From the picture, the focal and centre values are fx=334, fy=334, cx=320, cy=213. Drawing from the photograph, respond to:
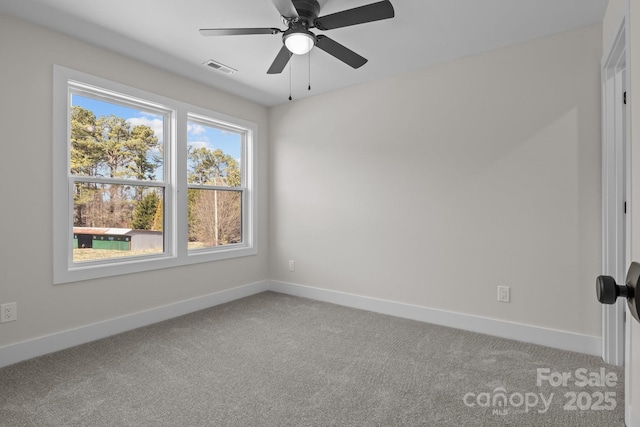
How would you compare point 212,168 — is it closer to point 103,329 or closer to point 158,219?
point 158,219

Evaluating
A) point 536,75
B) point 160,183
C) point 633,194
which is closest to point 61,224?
point 160,183

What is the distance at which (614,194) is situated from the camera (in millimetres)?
2352

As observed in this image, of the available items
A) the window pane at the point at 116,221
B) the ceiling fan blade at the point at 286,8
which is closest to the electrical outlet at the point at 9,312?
the window pane at the point at 116,221

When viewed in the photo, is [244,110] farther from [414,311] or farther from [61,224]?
[414,311]

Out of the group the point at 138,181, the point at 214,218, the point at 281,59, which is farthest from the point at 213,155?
the point at 281,59

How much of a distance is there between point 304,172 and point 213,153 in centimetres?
113

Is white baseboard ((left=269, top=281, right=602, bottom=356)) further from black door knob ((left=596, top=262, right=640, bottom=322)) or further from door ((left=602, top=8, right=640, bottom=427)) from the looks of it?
black door knob ((left=596, top=262, right=640, bottom=322))

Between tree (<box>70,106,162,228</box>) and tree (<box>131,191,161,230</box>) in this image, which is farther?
tree (<box>131,191,161,230</box>)

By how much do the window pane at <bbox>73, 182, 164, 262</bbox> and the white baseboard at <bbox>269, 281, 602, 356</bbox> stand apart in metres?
1.86

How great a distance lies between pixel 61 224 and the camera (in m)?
2.69

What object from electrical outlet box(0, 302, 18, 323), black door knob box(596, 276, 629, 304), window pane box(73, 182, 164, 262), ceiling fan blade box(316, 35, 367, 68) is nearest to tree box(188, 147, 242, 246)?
window pane box(73, 182, 164, 262)

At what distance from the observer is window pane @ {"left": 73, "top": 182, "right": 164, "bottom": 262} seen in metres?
2.92

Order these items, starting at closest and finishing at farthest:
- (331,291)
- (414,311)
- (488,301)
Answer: (488,301), (414,311), (331,291)

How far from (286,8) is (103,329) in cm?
297
